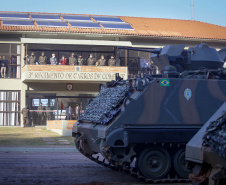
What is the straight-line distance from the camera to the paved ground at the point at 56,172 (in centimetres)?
1087

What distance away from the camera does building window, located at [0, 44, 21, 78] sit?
37125 mm

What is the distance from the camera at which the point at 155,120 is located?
36.9 ft

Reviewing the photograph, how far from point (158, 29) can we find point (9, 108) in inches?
496

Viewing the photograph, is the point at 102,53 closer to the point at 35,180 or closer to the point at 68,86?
the point at 68,86

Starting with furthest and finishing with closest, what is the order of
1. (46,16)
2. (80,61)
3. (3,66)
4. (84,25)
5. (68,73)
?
1. (46,16)
2. (84,25)
3. (3,66)
4. (80,61)
5. (68,73)

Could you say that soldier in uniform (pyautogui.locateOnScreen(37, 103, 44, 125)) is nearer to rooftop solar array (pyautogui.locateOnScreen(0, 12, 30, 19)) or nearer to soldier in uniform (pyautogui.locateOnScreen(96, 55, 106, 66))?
soldier in uniform (pyautogui.locateOnScreen(96, 55, 106, 66))

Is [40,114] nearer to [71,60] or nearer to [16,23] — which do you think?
[71,60]

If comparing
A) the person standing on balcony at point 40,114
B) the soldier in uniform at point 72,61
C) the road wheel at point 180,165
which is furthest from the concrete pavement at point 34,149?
the soldier in uniform at point 72,61

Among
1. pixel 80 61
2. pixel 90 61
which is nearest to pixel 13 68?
pixel 80 61

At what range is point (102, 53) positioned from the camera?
38750 millimetres

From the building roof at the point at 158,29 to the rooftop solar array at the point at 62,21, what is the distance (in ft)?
0.96

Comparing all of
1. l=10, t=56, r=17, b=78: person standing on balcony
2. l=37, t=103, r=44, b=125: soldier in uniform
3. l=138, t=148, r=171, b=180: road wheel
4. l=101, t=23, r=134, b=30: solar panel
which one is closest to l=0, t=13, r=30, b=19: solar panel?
l=10, t=56, r=17, b=78: person standing on balcony

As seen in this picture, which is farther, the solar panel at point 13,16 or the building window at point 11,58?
the building window at point 11,58

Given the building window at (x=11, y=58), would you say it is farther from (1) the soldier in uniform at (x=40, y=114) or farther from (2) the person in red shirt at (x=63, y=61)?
(2) the person in red shirt at (x=63, y=61)
